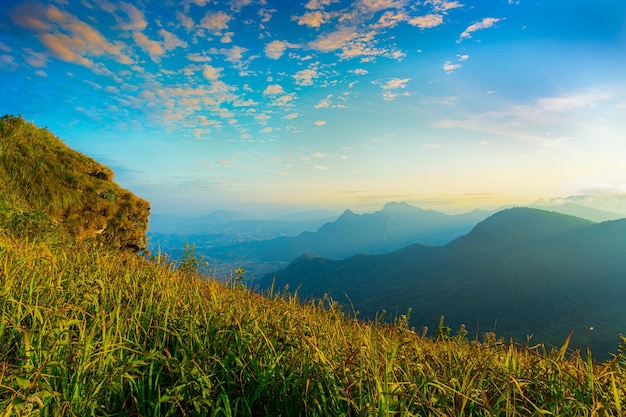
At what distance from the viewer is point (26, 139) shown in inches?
508

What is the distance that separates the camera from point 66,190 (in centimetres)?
1189

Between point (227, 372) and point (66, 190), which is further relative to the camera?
point (66, 190)

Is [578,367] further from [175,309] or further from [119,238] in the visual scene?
[119,238]

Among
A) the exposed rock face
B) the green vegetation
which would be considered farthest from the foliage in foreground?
the exposed rock face

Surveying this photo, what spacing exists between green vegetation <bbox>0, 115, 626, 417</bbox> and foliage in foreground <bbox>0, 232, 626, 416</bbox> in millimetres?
15

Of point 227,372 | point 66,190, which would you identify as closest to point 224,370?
point 227,372

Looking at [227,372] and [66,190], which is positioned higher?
[66,190]

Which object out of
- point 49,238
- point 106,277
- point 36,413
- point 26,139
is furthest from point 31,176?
point 36,413

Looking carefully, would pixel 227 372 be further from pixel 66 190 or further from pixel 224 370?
pixel 66 190

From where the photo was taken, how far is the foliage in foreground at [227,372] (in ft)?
8.42

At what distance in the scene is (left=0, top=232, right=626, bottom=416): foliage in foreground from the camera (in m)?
2.57

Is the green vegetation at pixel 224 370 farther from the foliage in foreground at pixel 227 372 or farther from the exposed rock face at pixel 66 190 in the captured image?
the exposed rock face at pixel 66 190

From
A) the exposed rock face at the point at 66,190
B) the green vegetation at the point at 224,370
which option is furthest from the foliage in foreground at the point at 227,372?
the exposed rock face at the point at 66,190

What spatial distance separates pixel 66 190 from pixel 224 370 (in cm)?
1212
